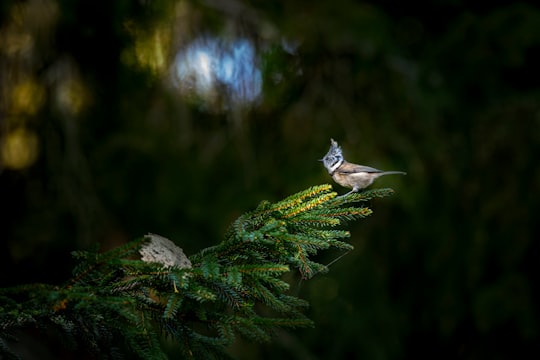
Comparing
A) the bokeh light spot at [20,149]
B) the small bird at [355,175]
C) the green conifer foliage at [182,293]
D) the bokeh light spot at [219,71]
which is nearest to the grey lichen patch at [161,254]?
the green conifer foliage at [182,293]

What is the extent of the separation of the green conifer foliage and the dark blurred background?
203cm

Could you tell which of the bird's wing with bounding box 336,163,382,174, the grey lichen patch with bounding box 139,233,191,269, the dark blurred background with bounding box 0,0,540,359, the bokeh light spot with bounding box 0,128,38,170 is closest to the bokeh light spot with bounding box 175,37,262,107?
the dark blurred background with bounding box 0,0,540,359

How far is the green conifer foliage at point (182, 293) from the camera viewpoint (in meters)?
1.22

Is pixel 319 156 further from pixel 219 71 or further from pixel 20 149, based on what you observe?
pixel 20 149

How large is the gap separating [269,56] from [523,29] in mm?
1685

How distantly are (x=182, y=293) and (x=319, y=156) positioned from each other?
242cm

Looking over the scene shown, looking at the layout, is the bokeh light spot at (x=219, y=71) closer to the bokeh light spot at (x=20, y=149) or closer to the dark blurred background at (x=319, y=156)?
the dark blurred background at (x=319, y=156)

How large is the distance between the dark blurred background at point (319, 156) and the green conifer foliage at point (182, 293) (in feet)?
6.68

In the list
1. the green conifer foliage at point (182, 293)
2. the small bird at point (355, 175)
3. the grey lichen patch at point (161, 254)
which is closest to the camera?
the green conifer foliage at point (182, 293)

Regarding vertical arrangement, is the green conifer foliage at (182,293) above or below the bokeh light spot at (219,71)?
below

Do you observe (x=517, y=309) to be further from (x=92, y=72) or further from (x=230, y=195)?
(x=92, y=72)

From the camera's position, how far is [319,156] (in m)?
Answer: 3.63

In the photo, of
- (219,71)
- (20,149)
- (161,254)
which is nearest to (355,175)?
(161,254)

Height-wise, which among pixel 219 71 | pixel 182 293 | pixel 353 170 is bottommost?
pixel 182 293
